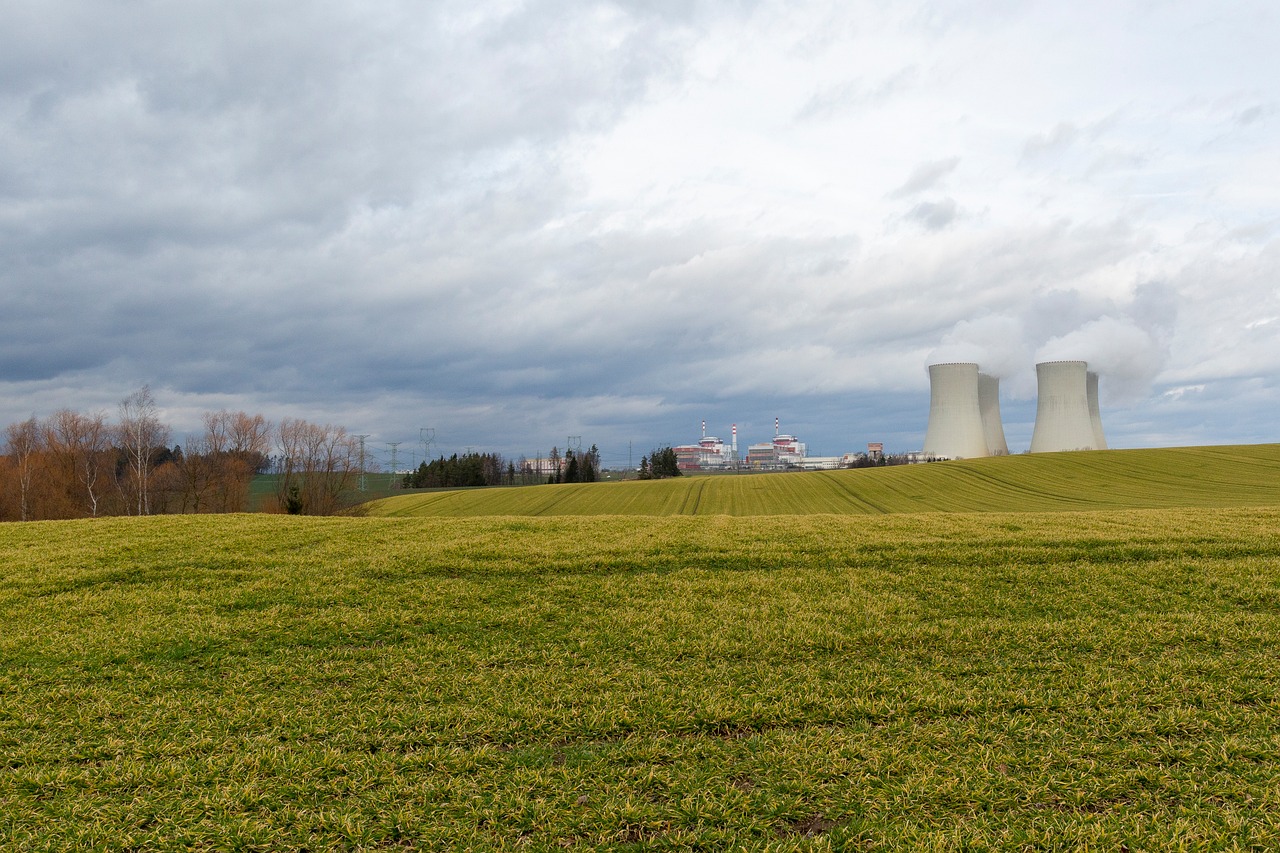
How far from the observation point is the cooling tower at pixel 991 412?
65812 millimetres

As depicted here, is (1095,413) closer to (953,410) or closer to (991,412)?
(991,412)

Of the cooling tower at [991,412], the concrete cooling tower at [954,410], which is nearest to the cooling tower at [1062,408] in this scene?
the concrete cooling tower at [954,410]

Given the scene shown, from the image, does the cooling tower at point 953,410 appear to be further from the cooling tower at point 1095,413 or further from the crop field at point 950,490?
the cooling tower at point 1095,413

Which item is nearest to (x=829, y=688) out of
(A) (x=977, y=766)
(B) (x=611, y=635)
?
(A) (x=977, y=766)

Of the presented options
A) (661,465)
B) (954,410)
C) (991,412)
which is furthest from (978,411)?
(661,465)

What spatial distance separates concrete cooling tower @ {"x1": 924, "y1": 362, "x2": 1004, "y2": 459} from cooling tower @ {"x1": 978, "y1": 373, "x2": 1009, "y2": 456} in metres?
13.9

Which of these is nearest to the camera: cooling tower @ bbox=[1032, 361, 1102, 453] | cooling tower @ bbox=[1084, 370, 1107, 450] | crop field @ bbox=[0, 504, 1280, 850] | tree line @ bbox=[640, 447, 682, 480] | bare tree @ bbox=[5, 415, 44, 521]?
crop field @ bbox=[0, 504, 1280, 850]

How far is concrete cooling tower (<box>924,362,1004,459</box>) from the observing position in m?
52.4

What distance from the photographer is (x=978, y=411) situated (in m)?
53.5

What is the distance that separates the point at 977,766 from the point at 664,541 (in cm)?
678

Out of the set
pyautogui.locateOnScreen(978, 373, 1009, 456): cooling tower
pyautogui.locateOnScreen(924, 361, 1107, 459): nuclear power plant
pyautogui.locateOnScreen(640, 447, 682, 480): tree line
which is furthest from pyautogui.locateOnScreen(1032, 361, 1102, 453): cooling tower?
pyautogui.locateOnScreen(640, 447, 682, 480): tree line

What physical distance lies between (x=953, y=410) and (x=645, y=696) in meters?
53.1

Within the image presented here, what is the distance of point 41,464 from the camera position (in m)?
40.5

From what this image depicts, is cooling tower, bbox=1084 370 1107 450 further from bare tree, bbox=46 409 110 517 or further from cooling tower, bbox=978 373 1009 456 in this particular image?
bare tree, bbox=46 409 110 517
